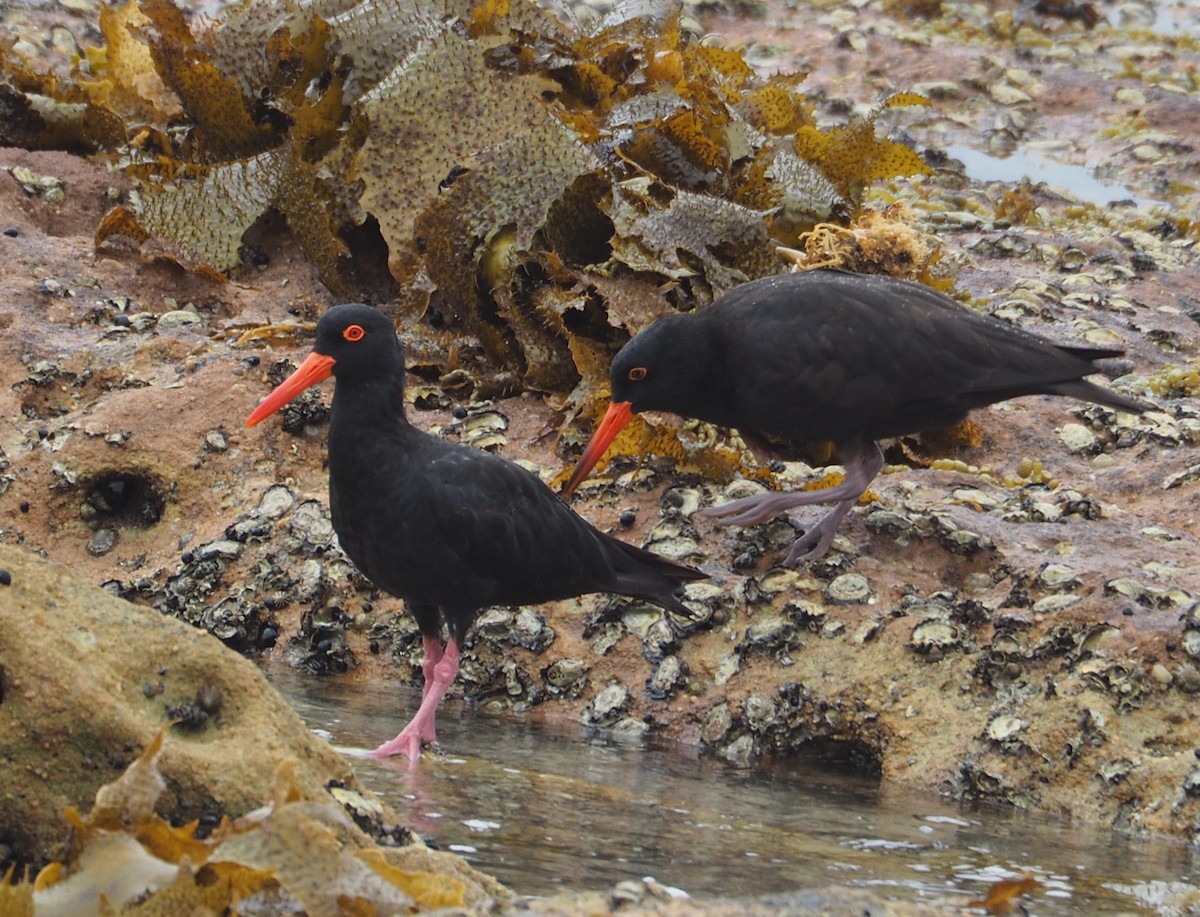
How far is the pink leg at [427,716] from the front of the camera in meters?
4.32

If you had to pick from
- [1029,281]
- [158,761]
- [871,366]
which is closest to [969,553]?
[871,366]

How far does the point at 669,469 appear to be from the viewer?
600cm

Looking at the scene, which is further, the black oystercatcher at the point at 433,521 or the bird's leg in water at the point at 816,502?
the bird's leg in water at the point at 816,502

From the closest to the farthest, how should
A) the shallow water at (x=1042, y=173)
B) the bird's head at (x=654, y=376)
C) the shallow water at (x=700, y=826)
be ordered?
the shallow water at (x=700, y=826)
the bird's head at (x=654, y=376)
the shallow water at (x=1042, y=173)

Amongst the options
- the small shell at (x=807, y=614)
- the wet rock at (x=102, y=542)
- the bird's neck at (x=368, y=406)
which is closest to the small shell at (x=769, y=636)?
the small shell at (x=807, y=614)

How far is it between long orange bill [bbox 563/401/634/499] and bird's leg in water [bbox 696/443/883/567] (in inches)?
16.9

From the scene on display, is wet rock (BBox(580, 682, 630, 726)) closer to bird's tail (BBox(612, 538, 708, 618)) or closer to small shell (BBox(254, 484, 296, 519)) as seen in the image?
bird's tail (BBox(612, 538, 708, 618))

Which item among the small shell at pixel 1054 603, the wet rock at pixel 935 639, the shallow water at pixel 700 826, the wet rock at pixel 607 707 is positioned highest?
the small shell at pixel 1054 603

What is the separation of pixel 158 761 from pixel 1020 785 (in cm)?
274

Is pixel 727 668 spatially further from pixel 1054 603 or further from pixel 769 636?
pixel 1054 603

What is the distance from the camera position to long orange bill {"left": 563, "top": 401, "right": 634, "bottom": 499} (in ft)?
18.7

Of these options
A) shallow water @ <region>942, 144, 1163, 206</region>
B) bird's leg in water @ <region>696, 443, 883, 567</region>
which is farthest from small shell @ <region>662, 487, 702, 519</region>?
shallow water @ <region>942, 144, 1163, 206</region>

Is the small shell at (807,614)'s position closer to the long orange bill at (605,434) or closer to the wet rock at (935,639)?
the wet rock at (935,639)

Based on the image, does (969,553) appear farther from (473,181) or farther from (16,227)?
(16,227)
